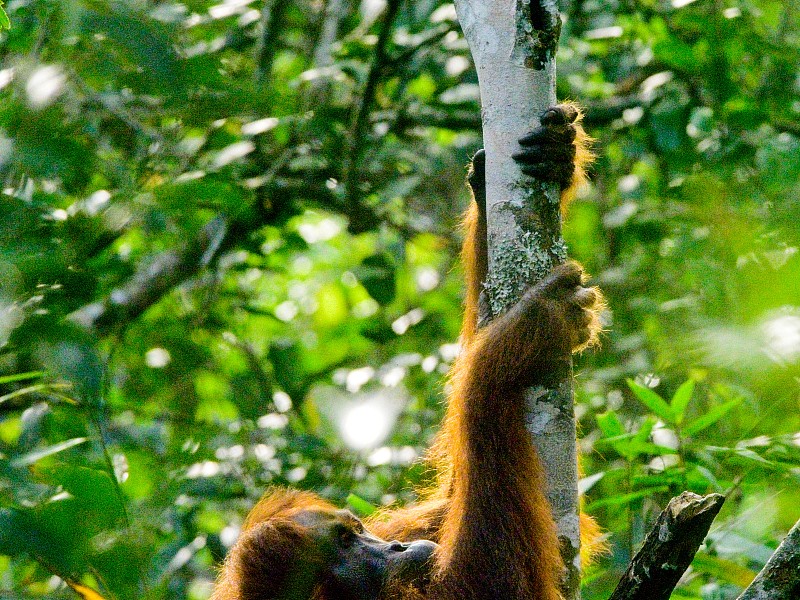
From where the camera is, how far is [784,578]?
2469 millimetres

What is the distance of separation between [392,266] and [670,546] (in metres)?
3.88

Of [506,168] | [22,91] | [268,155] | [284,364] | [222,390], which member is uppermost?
[22,91]

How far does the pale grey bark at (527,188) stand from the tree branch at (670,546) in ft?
1.11

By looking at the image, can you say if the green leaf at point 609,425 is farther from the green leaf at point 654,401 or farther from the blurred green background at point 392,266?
the green leaf at point 654,401

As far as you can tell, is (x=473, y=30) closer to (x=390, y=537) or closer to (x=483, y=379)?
(x=483, y=379)

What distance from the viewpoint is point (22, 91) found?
Result: 1.80 meters

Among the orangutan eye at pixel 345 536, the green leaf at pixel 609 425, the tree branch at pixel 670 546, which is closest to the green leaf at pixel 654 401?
the green leaf at pixel 609 425

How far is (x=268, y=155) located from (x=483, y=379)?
377cm

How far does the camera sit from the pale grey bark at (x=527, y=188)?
9.53 ft

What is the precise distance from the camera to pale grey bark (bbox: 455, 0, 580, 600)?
2.91m

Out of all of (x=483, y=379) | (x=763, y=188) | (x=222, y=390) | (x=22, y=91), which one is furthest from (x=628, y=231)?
(x=22, y=91)

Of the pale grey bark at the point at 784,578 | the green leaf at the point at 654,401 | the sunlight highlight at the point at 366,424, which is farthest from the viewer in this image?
the green leaf at the point at 654,401

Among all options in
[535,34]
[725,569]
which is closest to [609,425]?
[725,569]

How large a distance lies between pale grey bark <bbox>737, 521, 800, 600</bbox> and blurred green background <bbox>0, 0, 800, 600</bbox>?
455 millimetres
